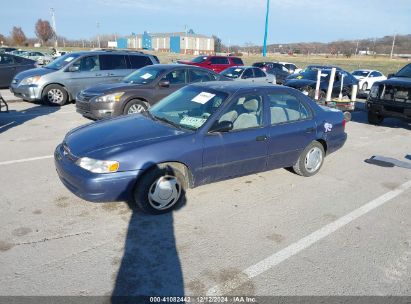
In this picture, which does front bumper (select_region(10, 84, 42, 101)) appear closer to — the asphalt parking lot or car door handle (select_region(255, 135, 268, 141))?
the asphalt parking lot

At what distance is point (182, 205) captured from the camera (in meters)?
4.15

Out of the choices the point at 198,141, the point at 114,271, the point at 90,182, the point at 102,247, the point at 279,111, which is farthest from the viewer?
the point at 279,111

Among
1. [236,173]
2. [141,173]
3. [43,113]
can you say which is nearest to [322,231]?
[236,173]

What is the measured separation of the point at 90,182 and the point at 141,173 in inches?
20.8

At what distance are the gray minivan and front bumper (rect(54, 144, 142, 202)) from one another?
24.7 feet

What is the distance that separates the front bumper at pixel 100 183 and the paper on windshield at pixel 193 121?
37.3 inches

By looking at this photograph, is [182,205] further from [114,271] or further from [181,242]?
[114,271]

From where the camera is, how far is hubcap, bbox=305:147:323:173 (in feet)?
17.4

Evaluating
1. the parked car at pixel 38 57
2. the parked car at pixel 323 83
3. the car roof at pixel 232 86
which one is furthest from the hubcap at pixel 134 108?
the parked car at pixel 38 57

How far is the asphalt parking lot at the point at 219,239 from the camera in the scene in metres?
2.82

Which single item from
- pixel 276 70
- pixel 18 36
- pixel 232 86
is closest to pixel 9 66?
pixel 232 86

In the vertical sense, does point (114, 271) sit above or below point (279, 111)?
below

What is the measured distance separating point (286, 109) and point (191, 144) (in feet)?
5.70

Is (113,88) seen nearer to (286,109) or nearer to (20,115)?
(20,115)
